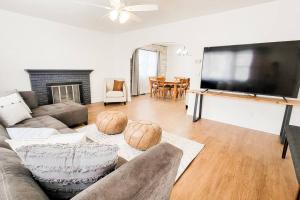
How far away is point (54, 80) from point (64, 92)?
44 centimetres

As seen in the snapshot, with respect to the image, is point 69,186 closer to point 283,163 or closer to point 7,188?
point 7,188

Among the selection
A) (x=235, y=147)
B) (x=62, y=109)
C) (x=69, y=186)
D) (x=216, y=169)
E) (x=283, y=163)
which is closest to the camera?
(x=69, y=186)

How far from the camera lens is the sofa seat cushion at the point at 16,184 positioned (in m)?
0.54

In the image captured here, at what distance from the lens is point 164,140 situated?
2.59 metres

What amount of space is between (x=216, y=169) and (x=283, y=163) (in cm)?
100

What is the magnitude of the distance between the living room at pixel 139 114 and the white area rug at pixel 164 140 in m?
0.02

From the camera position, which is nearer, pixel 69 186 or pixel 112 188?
pixel 112 188

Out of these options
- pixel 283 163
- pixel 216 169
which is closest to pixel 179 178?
pixel 216 169

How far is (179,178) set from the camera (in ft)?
5.65

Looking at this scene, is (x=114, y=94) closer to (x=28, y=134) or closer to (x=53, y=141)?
(x=28, y=134)

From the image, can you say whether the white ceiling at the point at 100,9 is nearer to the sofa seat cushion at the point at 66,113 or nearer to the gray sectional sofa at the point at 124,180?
the sofa seat cushion at the point at 66,113

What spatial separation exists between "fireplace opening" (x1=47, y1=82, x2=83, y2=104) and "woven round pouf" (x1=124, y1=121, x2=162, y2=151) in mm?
3218

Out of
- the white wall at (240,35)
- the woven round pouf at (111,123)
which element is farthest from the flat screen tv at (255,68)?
the woven round pouf at (111,123)

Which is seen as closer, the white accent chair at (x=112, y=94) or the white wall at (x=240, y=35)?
the white wall at (x=240, y=35)
